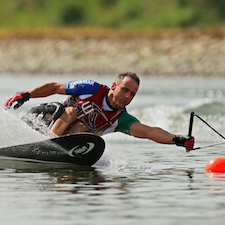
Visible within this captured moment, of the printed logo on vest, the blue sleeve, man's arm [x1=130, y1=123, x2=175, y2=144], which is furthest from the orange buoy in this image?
the blue sleeve

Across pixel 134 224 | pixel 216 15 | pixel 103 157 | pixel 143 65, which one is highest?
pixel 216 15

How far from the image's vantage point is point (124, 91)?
889 centimetres

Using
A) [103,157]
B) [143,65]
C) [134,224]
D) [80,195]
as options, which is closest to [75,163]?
[103,157]

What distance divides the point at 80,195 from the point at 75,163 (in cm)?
243

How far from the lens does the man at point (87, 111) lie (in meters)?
9.09

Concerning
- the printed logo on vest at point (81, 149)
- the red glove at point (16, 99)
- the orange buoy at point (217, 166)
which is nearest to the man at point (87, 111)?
the red glove at point (16, 99)

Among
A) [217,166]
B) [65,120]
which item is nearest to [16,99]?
[65,120]

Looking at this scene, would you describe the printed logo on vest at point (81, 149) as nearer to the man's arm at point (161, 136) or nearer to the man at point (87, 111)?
the man at point (87, 111)

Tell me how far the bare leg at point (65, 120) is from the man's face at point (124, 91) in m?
0.60

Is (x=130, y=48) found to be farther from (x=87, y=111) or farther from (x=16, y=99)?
(x=16, y=99)

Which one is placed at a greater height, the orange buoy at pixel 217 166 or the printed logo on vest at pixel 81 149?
the printed logo on vest at pixel 81 149

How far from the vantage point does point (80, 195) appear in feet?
22.9

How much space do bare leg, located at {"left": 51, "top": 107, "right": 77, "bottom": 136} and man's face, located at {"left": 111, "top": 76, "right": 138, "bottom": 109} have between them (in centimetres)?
60

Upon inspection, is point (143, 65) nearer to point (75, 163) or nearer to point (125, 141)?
point (125, 141)
